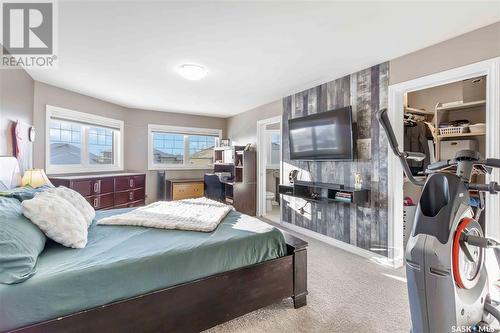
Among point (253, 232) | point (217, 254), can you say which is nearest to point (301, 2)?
point (253, 232)

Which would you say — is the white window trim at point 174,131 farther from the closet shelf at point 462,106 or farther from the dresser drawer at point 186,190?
the closet shelf at point 462,106

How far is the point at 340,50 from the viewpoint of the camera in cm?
249

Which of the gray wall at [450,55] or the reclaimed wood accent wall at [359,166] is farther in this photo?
the reclaimed wood accent wall at [359,166]

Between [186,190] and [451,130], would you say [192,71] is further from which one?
[451,130]

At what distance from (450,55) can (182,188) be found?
4.90 meters

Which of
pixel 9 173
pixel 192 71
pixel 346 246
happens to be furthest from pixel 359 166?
pixel 9 173

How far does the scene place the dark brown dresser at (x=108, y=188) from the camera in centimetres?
362

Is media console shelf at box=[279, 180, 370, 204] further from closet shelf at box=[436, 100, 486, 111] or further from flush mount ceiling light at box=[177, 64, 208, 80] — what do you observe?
flush mount ceiling light at box=[177, 64, 208, 80]

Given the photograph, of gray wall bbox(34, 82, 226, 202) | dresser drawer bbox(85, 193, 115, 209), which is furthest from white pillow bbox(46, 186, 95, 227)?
gray wall bbox(34, 82, 226, 202)

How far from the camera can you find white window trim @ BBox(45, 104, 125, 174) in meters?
3.65

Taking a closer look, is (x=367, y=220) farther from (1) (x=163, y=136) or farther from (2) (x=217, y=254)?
(1) (x=163, y=136)

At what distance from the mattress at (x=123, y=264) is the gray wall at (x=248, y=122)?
3.09 meters

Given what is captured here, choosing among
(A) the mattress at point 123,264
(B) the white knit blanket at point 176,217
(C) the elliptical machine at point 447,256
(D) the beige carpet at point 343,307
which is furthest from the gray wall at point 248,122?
(C) the elliptical machine at point 447,256

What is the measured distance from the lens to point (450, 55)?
89.0 inches
